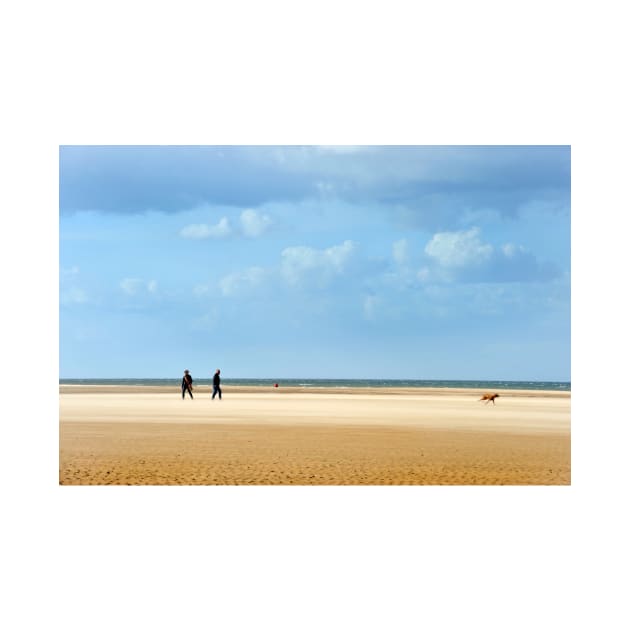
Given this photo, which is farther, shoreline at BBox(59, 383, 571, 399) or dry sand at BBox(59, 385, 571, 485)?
shoreline at BBox(59, 383, 571, 399)

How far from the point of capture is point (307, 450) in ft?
41.9

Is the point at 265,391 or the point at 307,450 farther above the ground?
the point at 307,450

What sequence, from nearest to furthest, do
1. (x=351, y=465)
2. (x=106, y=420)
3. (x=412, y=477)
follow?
(x=412, y=477)
(x=351, y=465)
(x=106, y=420)

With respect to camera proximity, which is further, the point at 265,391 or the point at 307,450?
the point at 265,391

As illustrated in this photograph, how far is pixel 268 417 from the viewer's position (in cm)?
1967

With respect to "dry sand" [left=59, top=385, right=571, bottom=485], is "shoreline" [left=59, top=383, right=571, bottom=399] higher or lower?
lower

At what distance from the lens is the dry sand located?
34.1 feet

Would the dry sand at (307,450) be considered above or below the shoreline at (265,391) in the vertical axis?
above

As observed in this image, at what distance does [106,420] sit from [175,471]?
28.3 ft

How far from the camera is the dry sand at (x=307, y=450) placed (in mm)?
10383

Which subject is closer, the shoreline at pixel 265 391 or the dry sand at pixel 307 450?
the dry sand at pixel 307 450
